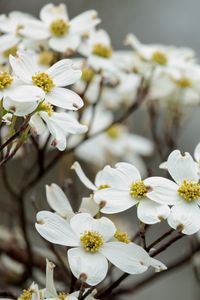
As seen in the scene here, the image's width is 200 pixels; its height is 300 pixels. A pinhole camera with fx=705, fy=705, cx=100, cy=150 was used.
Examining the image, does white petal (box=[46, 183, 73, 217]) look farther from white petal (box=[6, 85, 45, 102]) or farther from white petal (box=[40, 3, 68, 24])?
white petal (box=[40, 3, 68, 24])

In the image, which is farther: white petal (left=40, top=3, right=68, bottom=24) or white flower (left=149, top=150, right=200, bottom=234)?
white petal (left=40, top=3, right=68, bottom=24)

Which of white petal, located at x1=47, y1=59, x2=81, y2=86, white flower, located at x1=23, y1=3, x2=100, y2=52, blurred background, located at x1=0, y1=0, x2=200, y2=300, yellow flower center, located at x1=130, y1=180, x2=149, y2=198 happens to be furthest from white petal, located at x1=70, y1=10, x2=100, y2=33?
blurred background, located at x1=0, y1=0, x2=200, y2=300

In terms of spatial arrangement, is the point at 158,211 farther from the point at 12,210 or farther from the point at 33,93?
the point at 12,210

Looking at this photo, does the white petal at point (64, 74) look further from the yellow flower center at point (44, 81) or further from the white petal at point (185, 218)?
the white petal at point (185, 218)

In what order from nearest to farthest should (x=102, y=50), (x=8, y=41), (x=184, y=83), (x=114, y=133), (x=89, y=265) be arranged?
1. (x=89, y=265)
2. (x=8, y=41)
3. (x=102, y=50)
4. (x=184, y=83)
5. (x=114, y=133)

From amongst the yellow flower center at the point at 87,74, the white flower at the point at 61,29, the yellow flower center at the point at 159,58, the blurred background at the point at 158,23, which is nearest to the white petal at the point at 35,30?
the white flower at the point at 61,29

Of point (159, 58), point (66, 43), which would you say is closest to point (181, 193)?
point (66, 43)

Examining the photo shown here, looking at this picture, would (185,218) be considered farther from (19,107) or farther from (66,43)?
(66,43)
